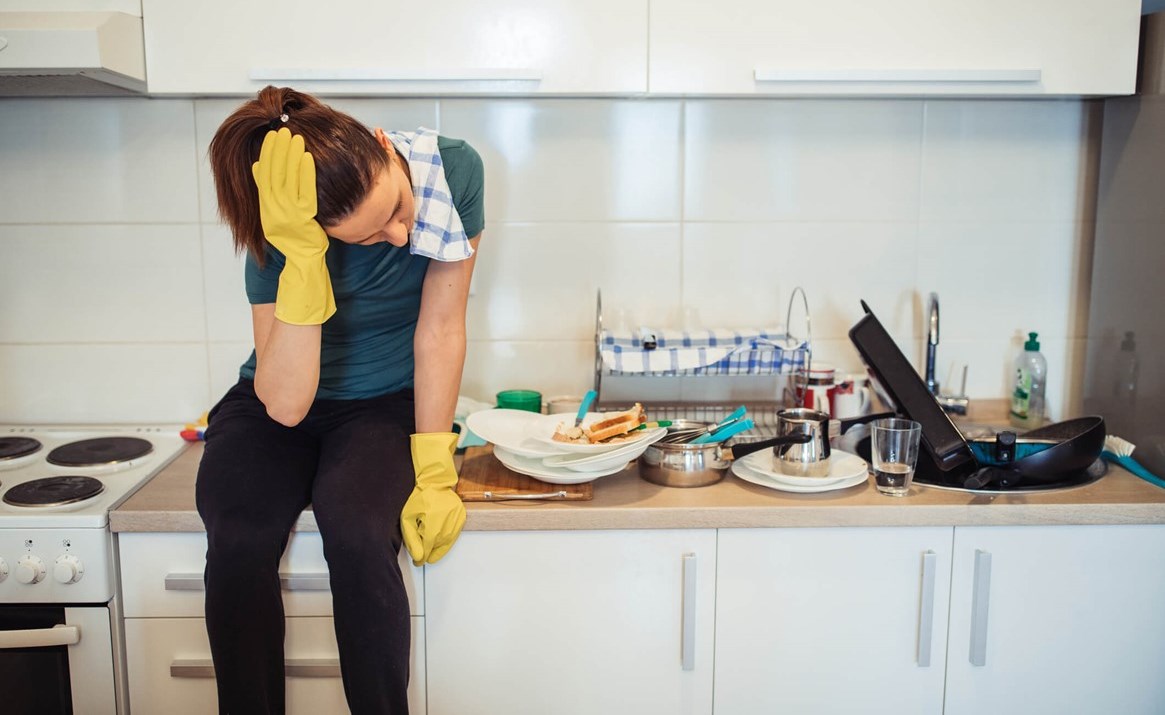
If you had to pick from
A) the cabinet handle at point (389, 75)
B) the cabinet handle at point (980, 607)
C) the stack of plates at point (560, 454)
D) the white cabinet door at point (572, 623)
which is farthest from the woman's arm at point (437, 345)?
the cabinet handle at point (980, 607)

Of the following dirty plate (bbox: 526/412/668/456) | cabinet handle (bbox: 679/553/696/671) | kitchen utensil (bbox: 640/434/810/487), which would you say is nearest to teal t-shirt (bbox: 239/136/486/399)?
dirty plate (bbox: 526/412/668/456)

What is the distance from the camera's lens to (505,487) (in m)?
1.59

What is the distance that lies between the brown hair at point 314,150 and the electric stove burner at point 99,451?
652mm

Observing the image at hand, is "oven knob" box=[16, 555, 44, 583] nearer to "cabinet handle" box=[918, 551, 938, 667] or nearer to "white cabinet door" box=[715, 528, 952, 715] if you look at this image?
"white cabinet door" box=[715, 528, 952, 715]

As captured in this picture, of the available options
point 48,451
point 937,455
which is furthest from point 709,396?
point 48,451

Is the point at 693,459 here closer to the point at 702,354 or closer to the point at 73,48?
the point at 702,354

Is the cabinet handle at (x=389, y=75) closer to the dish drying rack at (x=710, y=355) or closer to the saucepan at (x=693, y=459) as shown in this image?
the dish drying rack at (x=710, y=355)

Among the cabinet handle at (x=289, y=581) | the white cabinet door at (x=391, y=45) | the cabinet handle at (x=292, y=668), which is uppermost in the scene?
the white cabinet door at (x=391, y=45)

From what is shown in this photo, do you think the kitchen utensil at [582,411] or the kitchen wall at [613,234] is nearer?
the kitchen utensil at [582,411]

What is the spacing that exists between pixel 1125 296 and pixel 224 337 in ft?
5.86

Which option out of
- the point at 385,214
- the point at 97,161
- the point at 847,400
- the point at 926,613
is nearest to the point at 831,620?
the point at 926,613

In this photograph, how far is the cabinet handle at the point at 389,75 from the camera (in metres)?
1.66

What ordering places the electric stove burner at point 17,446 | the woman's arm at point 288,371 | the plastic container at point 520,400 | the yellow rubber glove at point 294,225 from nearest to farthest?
the yellow rubber glove at point 294,225 → the woman's arm at point 288,371 → the electric stove burner at point 17,446 → the plastic container at point 520,400

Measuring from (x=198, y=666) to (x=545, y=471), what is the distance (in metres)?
0.64
